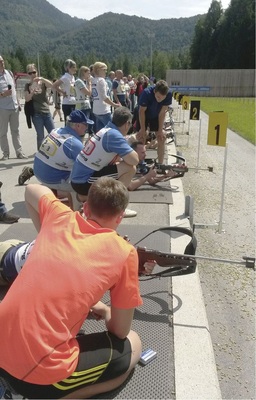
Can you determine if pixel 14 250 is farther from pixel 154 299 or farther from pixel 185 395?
pixel 185 395

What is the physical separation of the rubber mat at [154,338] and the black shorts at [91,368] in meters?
0.28

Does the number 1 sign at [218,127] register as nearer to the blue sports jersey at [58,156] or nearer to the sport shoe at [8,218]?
the blue sports jersey at [58,156]

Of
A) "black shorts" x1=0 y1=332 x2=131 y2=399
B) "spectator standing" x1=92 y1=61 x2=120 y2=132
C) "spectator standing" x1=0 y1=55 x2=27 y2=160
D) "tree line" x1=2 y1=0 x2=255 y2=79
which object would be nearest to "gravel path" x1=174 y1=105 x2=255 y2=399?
"black shorts" x1=0 y1=332 x2=131 y2=399

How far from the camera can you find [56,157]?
4.61 m

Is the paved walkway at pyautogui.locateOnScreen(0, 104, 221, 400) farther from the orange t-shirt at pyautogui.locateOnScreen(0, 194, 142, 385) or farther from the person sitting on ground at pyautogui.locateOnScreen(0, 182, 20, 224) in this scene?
the orange t-shirt at pyautogui.locateOnScreen(0, 194, 142, 385)

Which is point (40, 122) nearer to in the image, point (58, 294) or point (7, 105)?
point (7, 105)

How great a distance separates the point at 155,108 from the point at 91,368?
554cm

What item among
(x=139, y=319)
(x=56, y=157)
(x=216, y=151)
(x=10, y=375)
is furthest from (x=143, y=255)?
(x=216, y=151)

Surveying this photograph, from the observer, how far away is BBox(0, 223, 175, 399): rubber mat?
85.9 inches

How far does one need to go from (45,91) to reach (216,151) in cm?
476

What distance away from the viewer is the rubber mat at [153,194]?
5535 mm

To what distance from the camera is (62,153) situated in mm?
4590

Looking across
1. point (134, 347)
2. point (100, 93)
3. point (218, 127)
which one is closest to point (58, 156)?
point (218, 127)

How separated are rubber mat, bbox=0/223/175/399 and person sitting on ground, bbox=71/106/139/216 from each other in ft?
3.58
